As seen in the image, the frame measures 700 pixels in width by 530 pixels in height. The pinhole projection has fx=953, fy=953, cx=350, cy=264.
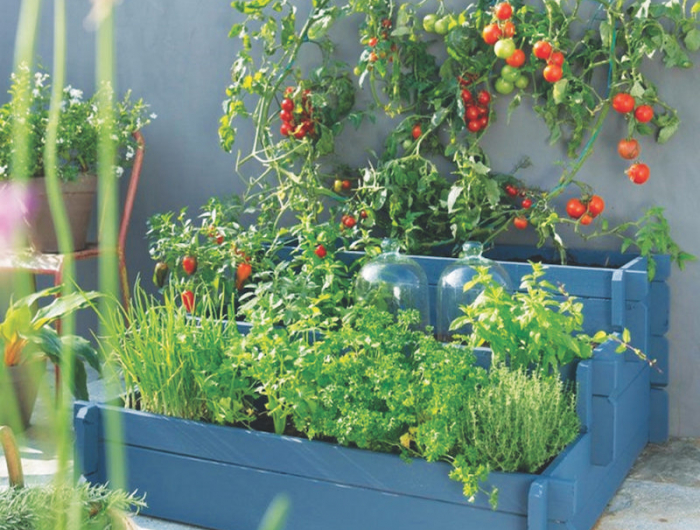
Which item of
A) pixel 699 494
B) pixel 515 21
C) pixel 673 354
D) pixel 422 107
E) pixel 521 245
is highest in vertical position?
pixel 515 21

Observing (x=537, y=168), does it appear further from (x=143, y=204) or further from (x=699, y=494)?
(x=143, y=204)

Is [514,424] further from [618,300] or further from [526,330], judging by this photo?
[618,300]

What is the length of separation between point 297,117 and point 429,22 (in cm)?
53

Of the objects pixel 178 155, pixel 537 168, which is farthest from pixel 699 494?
pixel 178 155

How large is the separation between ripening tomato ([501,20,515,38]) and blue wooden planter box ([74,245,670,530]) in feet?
2.35

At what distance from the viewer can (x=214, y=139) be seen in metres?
3.53

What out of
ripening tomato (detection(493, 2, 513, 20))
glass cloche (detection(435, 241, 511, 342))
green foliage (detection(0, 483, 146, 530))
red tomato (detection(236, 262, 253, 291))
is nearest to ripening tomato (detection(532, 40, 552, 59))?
ripening tomato (detection(493, 2, 513, 20))

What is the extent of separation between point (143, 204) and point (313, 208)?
3.16ft

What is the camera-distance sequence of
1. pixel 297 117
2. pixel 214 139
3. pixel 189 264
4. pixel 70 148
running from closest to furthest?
pixel 189 264, pixel 297 117, pixel 70 148, pixel 214 139

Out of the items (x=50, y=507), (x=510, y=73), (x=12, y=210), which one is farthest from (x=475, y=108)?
(x=50, y=507)

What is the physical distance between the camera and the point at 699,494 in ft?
7.88

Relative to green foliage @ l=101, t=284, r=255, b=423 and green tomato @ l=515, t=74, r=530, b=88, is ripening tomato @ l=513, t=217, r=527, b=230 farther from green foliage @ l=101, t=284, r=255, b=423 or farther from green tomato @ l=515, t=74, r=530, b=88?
green foliage @ l=101, t=284, r=255, b=423

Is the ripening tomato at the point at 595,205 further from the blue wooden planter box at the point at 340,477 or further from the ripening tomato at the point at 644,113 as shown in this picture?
the blue wooden planter box at the point at 340,477

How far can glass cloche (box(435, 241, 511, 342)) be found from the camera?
8.01 feet
